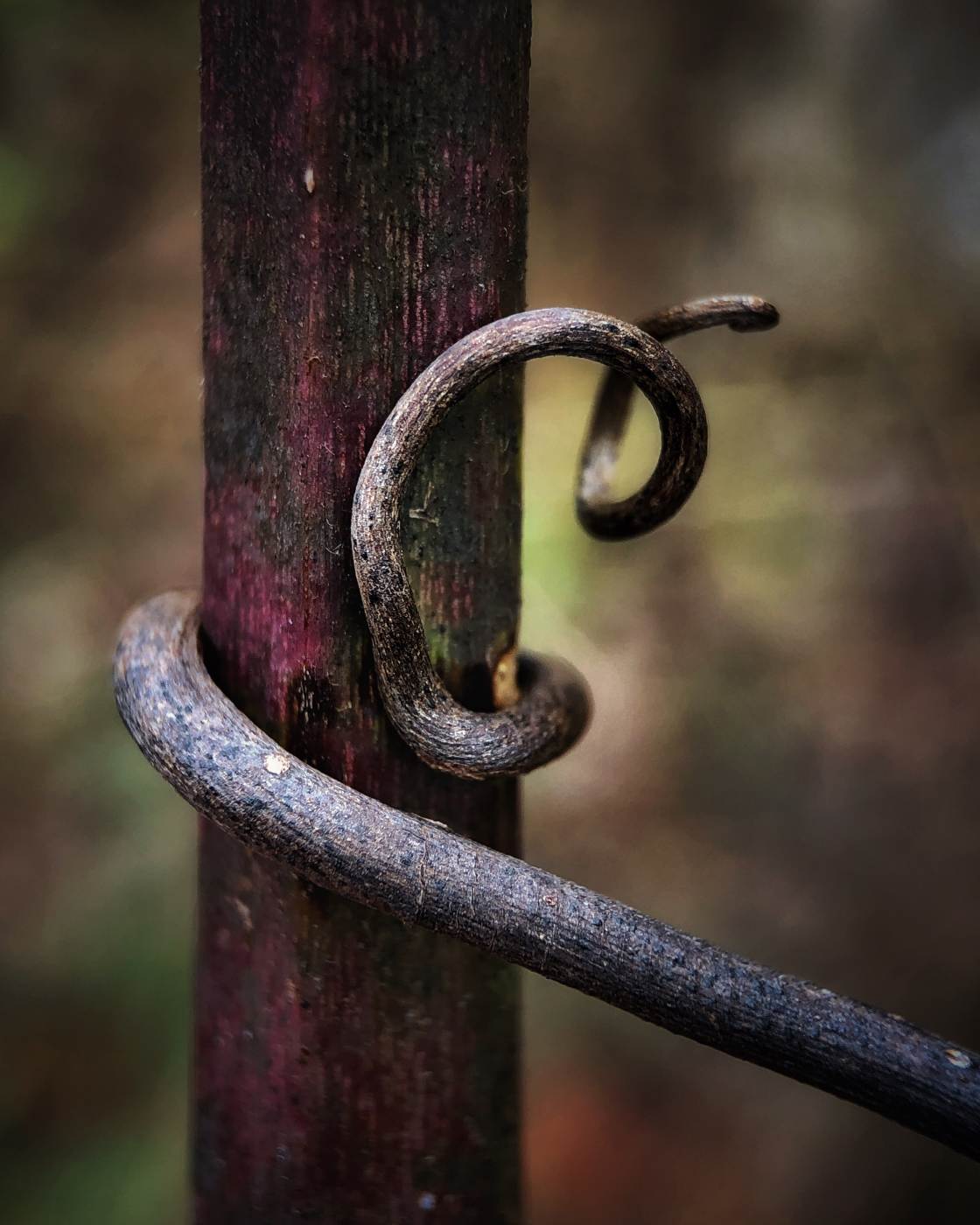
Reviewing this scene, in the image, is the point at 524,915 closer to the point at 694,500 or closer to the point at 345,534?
the point at 345,534

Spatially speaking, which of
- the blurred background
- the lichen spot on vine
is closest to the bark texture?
the lichen spot on vine

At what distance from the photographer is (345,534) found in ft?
1.59

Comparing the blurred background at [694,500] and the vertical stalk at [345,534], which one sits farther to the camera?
the blurred background at [694,500]

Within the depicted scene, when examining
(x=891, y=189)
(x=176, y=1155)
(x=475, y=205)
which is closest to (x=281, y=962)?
(x=475, y=205)

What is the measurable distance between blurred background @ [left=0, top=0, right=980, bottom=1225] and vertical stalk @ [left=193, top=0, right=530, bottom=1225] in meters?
0.98

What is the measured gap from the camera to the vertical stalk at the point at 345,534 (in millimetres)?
451

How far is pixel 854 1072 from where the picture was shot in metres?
0.46

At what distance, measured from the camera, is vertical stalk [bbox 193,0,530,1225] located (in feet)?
1.48

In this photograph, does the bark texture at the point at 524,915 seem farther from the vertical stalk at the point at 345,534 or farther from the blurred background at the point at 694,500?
the blurred background at the point at 694,500

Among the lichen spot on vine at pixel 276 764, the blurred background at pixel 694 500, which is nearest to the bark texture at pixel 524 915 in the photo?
the lichen spot on vine at pixel 276 764

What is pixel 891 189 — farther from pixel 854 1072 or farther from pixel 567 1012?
pixel 854 1072

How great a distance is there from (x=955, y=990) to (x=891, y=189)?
1.25m

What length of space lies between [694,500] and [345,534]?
1.23 meters

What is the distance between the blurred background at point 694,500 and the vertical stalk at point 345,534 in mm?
976
